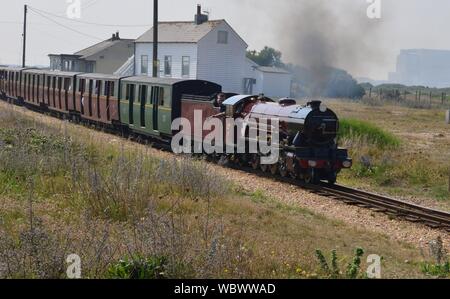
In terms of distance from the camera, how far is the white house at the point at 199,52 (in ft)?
148

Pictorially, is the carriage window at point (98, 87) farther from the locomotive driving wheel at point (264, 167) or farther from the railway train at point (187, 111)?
the locomotive driving wheel at point (264, 167)

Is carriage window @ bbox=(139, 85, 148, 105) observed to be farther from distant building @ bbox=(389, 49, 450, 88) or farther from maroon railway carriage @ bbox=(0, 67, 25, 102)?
distant building @ bbox=(389, 49, 450, 88)

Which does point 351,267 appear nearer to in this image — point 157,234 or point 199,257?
point 199,257

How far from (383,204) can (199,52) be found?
3225 centimetres

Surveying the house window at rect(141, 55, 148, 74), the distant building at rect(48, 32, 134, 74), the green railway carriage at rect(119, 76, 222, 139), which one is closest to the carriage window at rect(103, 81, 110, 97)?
the green railway carriage at rect(119, 76, 222, 139)

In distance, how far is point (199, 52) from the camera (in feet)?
147

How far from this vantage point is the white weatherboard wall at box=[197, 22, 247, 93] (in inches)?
1779

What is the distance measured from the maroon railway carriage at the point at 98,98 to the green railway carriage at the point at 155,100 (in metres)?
0.77

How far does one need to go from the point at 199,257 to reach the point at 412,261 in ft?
12.6

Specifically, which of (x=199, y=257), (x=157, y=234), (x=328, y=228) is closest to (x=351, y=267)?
(x=199, y=257)

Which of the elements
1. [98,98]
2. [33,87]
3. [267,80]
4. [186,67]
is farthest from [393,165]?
[267,80]

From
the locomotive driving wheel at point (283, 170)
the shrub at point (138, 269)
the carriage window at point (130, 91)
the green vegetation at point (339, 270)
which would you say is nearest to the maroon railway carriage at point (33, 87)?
the carriage window at point (130, 91)

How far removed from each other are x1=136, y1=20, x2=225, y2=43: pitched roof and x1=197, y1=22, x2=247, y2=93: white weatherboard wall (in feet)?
1.75
